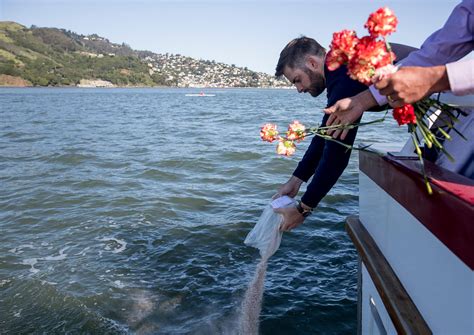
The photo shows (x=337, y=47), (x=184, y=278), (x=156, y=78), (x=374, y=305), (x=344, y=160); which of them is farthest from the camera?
(x=156, y=78)

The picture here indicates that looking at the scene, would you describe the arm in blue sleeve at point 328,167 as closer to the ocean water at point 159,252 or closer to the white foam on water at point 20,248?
the ocean water at point 159,252

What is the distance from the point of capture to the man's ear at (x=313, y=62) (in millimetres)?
3088

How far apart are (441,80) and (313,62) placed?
1.69m

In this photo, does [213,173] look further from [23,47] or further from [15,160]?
[23,47]

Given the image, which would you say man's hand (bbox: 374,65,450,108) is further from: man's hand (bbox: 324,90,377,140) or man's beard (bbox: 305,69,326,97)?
man's beard (bbox: 305,69,326,97)

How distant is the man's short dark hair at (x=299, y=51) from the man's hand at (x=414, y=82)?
1.71 meters

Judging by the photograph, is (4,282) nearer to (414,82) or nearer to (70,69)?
(414,82)

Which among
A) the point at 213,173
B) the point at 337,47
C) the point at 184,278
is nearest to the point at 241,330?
the point at 184,278

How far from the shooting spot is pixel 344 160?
9.32 ft

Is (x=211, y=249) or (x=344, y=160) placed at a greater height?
(x=344, y=160)

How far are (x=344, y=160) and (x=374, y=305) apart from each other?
910mm

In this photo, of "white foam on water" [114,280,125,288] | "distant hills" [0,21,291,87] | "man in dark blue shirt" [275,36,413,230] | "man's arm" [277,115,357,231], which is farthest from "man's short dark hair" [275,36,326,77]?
"distant hills" [0,21,291,87]

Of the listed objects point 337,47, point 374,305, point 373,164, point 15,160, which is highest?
point 337,47

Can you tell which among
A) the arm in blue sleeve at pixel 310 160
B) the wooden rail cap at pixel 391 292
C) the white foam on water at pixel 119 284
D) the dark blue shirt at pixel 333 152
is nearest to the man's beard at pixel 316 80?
the dark blue shirt at pixel 333 152
